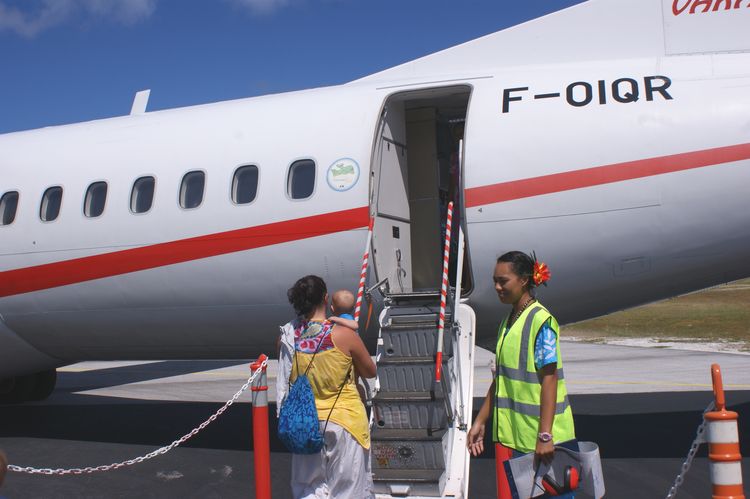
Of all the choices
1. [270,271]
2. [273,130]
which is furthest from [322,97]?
[270,271]

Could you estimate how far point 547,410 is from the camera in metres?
4.10

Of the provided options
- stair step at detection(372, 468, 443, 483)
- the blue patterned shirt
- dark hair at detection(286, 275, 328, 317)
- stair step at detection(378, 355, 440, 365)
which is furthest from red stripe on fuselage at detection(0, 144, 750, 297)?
the blue patterned shirt

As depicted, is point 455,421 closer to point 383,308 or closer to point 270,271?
point 383,308

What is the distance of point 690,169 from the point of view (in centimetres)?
702

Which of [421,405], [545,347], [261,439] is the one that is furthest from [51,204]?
[545,347]

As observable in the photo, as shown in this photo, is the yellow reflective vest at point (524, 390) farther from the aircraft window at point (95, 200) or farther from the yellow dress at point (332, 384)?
the aircraft window at point (95, 200)

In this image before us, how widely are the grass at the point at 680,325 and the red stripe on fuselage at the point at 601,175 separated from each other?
15280 mm

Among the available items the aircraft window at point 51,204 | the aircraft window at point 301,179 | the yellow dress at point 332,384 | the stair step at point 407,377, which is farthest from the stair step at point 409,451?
the aircraft window at point 51,204

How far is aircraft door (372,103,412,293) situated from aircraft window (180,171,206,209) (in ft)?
6.64

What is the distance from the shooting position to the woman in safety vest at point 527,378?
4164 mm

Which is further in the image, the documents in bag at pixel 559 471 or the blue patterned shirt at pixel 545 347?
the blue patterned shirt at pixel 545 347

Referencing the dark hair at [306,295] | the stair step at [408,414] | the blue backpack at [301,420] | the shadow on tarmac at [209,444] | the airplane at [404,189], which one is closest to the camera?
the blue backpack at [301,420]

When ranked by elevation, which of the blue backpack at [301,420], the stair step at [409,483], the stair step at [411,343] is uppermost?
the stair step at [411,343]

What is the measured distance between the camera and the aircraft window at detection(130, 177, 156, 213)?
28.6ft
